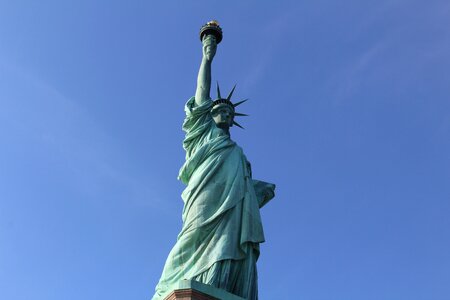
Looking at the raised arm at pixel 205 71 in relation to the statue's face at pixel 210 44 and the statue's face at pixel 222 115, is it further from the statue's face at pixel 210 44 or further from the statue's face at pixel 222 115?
the statue's face at pixel 222 115

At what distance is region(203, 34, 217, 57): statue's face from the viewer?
21.2m

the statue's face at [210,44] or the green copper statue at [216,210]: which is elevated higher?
the statue's face at [210,44]

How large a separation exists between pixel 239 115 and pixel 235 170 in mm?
3391

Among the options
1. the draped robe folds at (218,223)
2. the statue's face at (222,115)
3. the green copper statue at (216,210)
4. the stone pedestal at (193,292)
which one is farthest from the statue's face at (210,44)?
the stone pedestal at (193,292)

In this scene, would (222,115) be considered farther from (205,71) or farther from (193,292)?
(193,292)

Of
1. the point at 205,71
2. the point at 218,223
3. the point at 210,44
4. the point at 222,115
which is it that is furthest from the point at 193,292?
the point at 210,44

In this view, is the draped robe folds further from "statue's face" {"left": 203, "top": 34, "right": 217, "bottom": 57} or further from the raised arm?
"statue's face" {"left": 203, "top": 34, "right": 217, "bottom": 57}

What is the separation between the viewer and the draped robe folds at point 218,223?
52.2 feet

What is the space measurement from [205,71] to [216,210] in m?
5.29

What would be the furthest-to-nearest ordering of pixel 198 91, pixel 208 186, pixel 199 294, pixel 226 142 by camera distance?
pixel 198 91 < pixel 226 142 < pixel 208 186 < pixel 199 294

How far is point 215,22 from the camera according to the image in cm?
2197

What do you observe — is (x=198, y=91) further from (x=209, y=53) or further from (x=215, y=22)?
(x=215, y=22)

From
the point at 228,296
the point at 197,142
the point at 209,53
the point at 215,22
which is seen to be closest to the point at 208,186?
the point at 197,142

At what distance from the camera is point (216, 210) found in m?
16.9
